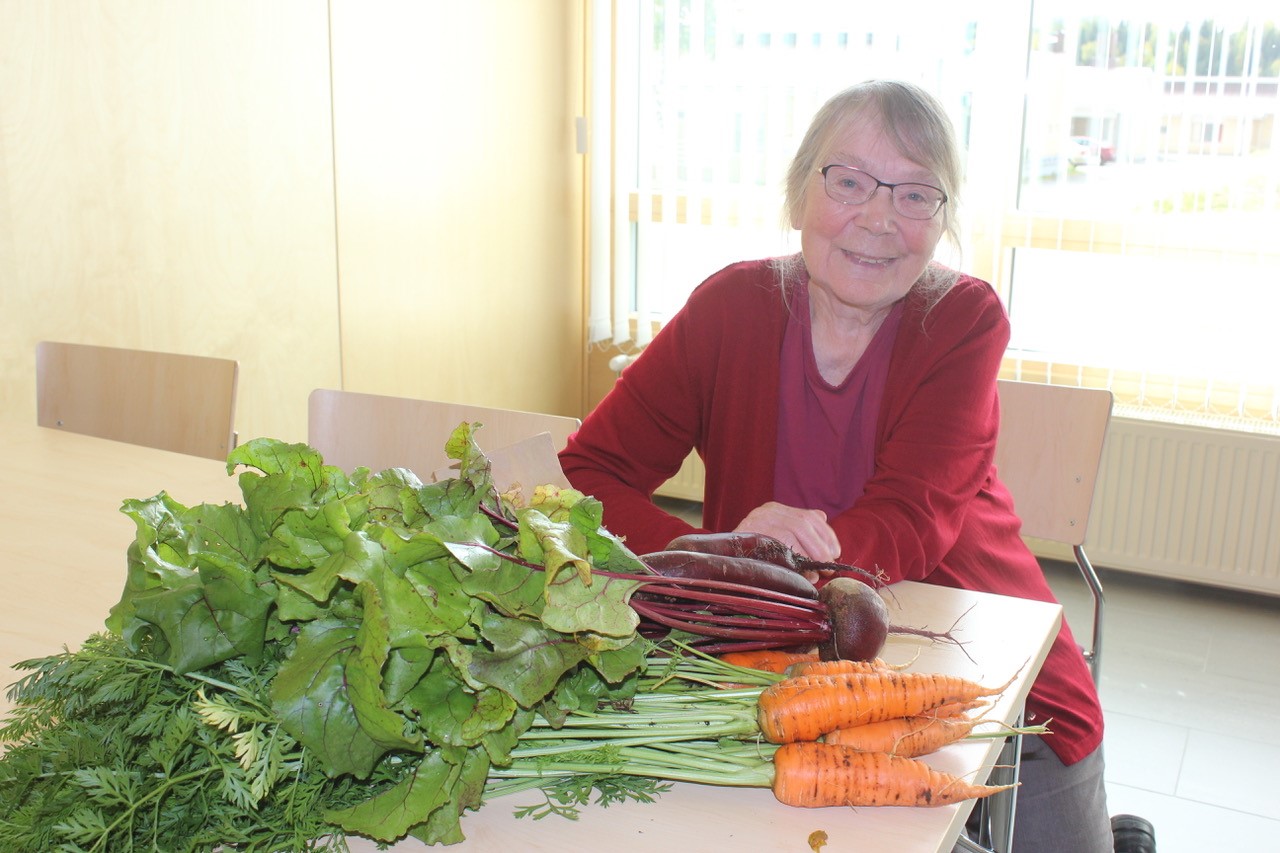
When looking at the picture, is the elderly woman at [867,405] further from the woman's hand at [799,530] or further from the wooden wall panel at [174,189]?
the wooden wall panel at [174,189]

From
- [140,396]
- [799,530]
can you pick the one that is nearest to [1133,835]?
[799,530]

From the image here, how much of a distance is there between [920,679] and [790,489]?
754 mm

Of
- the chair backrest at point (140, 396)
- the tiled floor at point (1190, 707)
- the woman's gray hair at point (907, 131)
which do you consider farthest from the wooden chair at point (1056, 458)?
the chair backrest at point (140, 396)

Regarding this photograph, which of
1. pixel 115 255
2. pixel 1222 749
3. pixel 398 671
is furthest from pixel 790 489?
pixel 115 255

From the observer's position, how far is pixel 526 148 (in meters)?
3.96

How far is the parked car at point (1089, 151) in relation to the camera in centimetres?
330

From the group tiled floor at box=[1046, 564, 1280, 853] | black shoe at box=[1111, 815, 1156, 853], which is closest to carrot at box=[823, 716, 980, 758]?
black shoe at box=[1111, 815, 1156, 853]

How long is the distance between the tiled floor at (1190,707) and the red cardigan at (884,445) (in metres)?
0.97

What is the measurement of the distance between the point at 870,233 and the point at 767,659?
77 cm

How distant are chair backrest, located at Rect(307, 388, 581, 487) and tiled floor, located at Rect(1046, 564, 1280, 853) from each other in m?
1.45

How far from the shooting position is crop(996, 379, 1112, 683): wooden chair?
1.92 metres

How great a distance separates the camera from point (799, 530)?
133cm

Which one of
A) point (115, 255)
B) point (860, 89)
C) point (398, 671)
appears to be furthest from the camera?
point (115, 255)

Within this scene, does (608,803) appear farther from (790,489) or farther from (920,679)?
(790,489)
